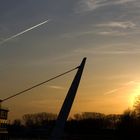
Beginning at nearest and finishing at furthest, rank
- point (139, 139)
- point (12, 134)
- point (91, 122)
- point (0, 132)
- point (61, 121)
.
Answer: point (61, 121), point (0, 132), point (139, 139), point (12, 134), point (91, 122)

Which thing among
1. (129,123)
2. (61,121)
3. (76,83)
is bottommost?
(61,121)

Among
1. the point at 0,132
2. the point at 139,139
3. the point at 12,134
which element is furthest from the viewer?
the point at 12,134

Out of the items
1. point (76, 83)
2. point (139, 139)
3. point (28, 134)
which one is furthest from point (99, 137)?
point (76, 83)

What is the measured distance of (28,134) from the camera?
17375 cm

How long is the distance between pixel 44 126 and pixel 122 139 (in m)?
65.3

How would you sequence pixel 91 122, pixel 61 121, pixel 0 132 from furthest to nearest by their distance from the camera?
pixel 91 122, pixel 0 132, pixel 61 121

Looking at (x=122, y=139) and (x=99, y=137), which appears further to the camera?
(x=99, y=137)

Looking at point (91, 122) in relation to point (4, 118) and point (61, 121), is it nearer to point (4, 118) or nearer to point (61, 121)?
point (4, 118)

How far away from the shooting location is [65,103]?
36.5 meters

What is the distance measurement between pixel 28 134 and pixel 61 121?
139842 millimetres

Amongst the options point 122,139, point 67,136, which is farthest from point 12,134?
point 122,139

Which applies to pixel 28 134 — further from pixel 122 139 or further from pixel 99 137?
pixel 122 139

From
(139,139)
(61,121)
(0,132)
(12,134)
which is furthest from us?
(12,134)

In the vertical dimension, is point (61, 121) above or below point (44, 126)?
below
